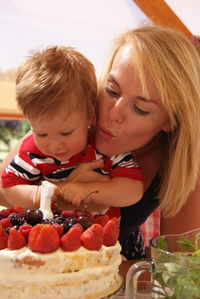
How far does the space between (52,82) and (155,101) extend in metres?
0.33

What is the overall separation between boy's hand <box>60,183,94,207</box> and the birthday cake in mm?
262

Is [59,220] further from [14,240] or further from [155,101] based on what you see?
[155,101]

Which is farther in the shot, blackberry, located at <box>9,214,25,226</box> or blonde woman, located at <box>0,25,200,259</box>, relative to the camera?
blonde woman, located at <box>0,25,200,259</box>

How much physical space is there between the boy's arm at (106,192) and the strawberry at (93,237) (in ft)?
0.99

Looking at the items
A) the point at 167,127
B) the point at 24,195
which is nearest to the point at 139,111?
the point at 167,127

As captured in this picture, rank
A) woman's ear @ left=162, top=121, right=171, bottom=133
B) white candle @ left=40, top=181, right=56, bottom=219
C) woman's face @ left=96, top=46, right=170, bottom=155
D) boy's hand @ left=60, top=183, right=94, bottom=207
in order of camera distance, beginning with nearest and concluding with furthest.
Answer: white candle @ left=40, top=181, right=56, bottom=219 → boy's hand @ left=60, top=183, right=94, bottom=207 → woman's face @ left=96, top=46, right=170, bottom=155 → woman's ear @ left=162, top=121, right=171, bottom=133

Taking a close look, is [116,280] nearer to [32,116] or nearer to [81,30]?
[32,116]

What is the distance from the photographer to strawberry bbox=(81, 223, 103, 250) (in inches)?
31.2

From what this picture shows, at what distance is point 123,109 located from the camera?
1.26 meters

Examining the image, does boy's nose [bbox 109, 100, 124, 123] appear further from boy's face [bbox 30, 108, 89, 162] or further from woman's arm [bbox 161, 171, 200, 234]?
woman's arm [bbox 161, 171, 200, 234]

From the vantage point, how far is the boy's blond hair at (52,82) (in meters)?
1.10

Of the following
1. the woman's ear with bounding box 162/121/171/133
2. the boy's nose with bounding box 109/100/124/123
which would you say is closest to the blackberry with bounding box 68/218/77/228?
the boy's nose with bounding box 109/100/124/123

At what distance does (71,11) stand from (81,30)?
18 centimetres

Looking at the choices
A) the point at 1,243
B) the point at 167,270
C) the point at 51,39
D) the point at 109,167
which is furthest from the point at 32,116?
the point at 51,39
